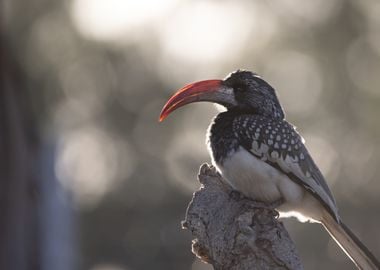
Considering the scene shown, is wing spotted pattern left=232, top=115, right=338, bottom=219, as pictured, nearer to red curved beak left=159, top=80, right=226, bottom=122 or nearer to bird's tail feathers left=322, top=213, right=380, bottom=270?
bird's tail feathers left=322, top=213, right=380, bottom=270

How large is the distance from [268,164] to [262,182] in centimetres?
20

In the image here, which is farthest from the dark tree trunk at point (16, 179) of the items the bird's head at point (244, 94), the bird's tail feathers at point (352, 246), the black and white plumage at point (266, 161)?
the bird's tail feathers at point (352, 246)

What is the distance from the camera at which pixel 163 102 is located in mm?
22312

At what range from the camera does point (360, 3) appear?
23.3m

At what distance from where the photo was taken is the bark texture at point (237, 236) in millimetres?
7824

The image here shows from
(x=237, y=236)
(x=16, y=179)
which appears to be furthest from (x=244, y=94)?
(x=16, y=179)

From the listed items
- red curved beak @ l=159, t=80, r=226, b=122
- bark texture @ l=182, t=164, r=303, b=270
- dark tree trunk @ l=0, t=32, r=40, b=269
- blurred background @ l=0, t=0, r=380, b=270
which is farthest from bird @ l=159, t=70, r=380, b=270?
blurred background @ l=0, t=0, r=380, b=270

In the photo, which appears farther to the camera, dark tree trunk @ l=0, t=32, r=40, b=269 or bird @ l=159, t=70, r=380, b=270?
dark tree trunk @ l=0, t=32, r=40, b=269

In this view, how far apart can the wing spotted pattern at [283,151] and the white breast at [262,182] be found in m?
0.06

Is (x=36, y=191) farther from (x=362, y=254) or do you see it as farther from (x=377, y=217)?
(x=377, y=217)

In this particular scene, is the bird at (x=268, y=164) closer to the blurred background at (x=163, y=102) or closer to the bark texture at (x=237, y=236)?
the bark texture at (x=237, y=236)

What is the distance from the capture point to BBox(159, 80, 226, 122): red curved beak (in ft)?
30.3

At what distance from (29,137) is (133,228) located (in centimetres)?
1100

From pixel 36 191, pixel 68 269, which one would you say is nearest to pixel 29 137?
pixel 36 191
